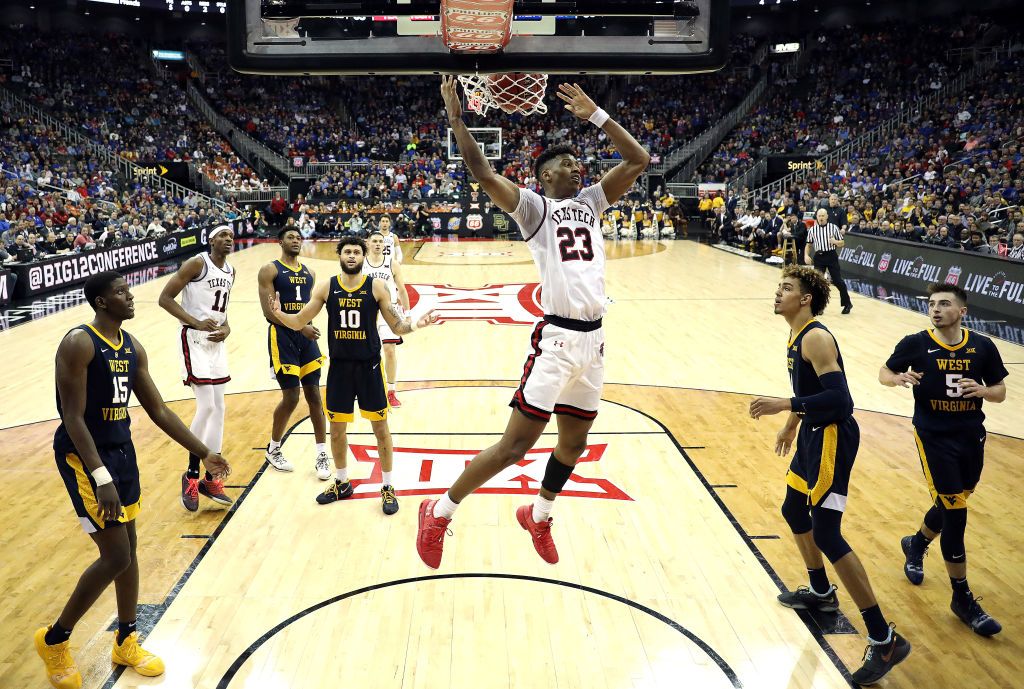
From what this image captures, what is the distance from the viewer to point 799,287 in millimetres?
4535

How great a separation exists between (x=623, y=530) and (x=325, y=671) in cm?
247

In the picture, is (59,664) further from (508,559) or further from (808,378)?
(808,378)

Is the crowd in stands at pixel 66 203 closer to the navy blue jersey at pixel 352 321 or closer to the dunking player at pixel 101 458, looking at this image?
the navy blue jersey at pixel 352 321

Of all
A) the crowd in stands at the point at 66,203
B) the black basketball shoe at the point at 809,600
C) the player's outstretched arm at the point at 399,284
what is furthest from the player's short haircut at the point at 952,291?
the crowd in stands at the point at 66,203

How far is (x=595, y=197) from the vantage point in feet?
14.2

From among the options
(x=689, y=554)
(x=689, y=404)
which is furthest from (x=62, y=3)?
(x=689, y=554)

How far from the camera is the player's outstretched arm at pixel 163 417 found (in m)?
4.39

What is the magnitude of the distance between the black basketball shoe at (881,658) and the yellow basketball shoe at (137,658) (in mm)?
3550

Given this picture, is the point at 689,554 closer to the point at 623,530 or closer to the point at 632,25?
the point at 623,530

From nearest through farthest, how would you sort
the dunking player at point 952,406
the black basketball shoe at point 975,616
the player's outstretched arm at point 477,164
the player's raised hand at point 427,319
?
1. the player's outstretched arm at point 477,164
2. the black basketball shoe at point 975,616
3. the dunking player at point 952,406
4. the player's raised hand at point 427,319

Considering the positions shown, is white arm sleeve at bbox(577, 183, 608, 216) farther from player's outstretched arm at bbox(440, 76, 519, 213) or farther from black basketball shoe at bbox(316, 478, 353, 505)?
black basketball shoe at bbox(316, 478, 353, 505)

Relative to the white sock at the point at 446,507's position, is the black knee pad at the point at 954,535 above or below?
below

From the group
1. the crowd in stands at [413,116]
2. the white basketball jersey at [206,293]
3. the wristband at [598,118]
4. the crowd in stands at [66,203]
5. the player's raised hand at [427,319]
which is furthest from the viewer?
the crowd in stands at [413,116]

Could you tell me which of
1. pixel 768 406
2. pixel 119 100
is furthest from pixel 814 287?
pixel 119 100
